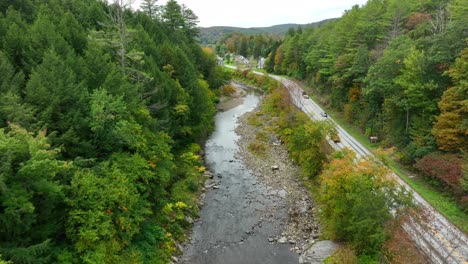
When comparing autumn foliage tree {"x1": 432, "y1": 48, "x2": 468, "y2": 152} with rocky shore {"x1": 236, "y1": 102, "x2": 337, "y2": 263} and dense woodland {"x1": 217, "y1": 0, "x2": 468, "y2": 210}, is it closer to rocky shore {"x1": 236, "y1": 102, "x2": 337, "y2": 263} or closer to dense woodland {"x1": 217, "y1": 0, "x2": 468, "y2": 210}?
dense woodland {"x1": 217, "y1": 0, "x2": 468, "y2": 210}

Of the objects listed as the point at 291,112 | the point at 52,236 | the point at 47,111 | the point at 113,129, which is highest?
the point at 47,111

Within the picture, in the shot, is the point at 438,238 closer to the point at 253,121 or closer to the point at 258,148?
the point at 258,148

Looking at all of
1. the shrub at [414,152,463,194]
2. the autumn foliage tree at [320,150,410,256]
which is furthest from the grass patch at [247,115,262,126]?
the autumn foliage tree at [320,150,410,256]

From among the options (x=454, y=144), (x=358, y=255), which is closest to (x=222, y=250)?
(x=358, y=255)

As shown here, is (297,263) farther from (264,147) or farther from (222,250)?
(264,147)

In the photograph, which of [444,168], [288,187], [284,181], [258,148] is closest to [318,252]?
[288,187]
